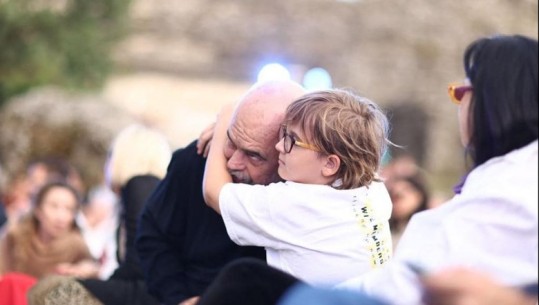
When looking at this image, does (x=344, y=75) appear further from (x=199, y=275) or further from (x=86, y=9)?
(x=199, y=275)

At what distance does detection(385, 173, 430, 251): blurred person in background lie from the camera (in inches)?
309

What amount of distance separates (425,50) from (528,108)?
23.6m

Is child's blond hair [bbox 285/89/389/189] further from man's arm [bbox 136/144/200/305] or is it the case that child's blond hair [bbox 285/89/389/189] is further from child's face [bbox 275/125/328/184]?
man's arm [bbox 136/144/200/305]

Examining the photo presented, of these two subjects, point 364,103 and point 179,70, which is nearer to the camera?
point 364,103

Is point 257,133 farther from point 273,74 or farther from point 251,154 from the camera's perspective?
point 273,74

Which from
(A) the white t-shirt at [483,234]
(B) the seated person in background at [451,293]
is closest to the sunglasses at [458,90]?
(A) the white t-shirt at [483,234]

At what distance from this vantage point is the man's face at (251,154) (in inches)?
152

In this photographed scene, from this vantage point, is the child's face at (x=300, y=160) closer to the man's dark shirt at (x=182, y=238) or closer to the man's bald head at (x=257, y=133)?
the man's bald head at (x=257, y=133)

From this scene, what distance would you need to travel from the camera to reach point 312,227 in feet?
11.7

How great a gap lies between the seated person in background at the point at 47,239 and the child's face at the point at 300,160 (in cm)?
354

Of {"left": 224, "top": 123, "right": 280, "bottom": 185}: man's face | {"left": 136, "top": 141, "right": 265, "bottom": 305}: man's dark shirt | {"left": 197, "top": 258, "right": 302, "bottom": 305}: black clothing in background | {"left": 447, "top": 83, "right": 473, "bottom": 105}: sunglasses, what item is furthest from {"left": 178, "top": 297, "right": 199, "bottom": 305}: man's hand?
{"left": 447, "top": 83, "right": 473, "bottom": 105}: sunglasses

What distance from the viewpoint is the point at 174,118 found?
907 inches

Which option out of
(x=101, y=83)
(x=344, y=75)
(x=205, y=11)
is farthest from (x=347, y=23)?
(x=101, y=83)

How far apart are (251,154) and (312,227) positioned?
44cm
